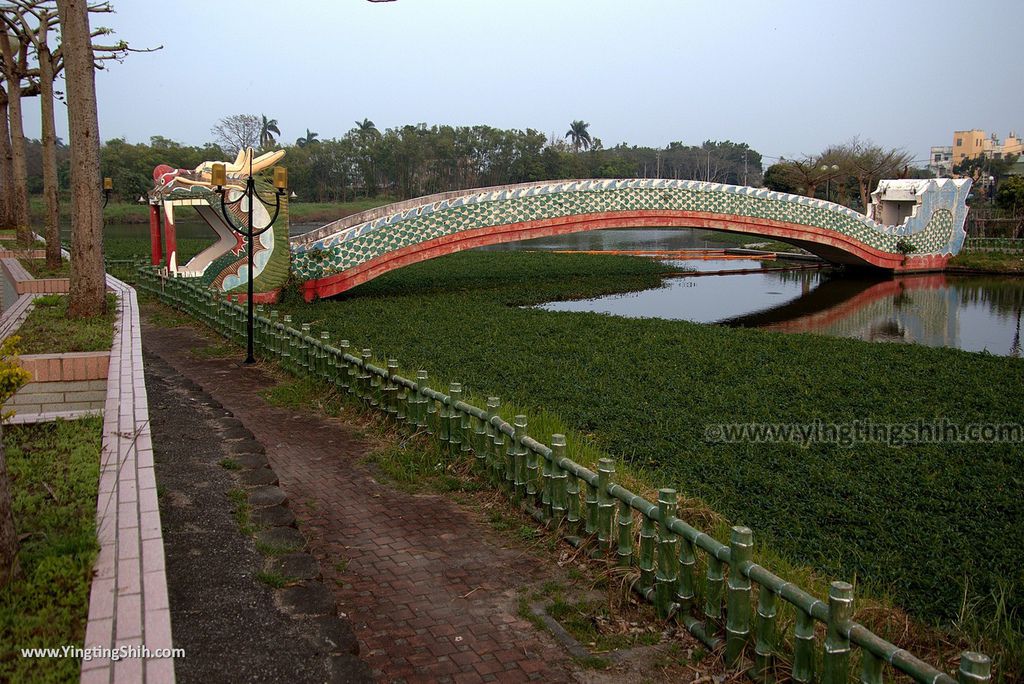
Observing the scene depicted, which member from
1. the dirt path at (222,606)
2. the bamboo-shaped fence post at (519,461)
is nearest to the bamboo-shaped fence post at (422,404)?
the bamboo-shaped fence post at (519,461)

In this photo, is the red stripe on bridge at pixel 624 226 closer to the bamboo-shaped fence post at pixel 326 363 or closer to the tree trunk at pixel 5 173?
the bamboo-shaped fence post at pixel 326 363

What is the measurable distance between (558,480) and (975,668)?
91.5 inches

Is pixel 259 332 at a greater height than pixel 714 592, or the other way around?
pixel 259 332

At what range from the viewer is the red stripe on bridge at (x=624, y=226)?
1473 centimetres

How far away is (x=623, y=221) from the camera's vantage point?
17.6 m

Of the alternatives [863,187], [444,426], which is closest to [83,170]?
[444,426]

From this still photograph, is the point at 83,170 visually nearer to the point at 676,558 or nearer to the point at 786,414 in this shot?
the point at 786,414

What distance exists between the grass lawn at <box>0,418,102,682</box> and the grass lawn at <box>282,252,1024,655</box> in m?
2.92

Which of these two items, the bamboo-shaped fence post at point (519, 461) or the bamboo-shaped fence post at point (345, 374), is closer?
the bamboo-shaped fence post at point (519, 461)

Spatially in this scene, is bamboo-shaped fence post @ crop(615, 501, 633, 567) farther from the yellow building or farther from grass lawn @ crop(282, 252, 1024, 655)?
the yellow building


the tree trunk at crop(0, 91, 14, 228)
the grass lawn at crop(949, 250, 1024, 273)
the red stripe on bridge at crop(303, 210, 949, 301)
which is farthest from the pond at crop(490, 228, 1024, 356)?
the tree trunk at crop(0, 91, 14, 228)

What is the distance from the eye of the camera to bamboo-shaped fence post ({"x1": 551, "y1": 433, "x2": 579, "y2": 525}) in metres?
4.49

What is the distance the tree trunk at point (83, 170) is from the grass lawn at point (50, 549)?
4.32 meters

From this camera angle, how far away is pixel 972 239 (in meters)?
25.1
